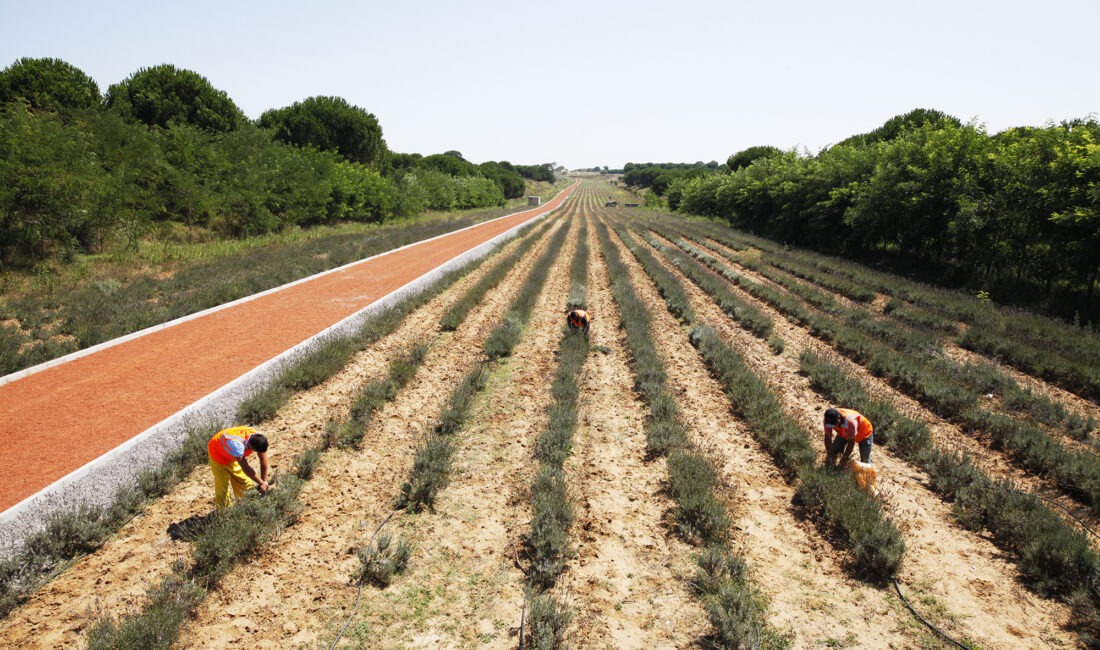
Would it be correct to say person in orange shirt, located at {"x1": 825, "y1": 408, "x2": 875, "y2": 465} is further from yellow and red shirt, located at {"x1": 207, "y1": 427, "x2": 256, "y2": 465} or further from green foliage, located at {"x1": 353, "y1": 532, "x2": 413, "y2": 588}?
yellow and red shirt, located at {"x1": 207, "y1": 427, "x2": 256, "y2": 465}

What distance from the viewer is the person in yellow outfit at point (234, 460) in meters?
5.30

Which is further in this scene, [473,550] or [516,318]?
[516,318]

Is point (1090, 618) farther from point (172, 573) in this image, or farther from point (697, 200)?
point (697, 200)

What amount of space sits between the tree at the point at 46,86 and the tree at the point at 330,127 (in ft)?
52.6

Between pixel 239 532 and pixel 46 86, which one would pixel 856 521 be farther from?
pixel 46 86

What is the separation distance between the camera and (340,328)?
1178 cm

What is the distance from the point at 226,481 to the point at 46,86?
3592 cm

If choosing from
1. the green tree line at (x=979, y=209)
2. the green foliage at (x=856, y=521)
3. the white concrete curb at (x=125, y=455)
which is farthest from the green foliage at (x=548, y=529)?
the green tree line at (x=979, y=209)

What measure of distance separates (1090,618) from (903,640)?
166cm

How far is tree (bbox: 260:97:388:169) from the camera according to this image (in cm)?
4666

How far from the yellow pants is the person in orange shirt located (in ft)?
22.8

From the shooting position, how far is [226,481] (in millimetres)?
5531

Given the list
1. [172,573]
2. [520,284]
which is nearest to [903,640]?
[172,573]

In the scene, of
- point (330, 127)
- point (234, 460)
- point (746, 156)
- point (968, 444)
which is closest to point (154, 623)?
point (234, 460)
